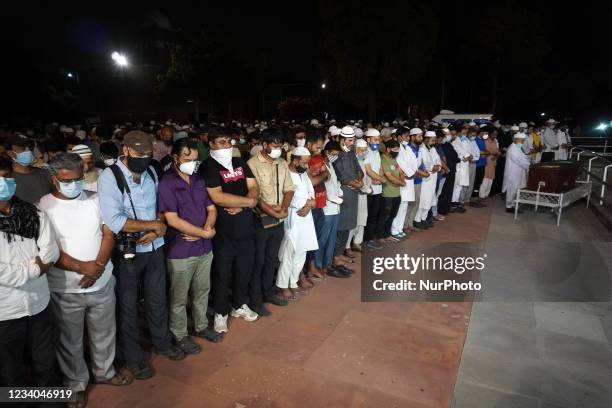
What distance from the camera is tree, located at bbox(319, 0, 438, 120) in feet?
69.7

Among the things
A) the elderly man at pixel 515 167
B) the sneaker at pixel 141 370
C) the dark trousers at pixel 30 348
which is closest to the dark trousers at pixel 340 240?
the sneaker at pixel 141 370

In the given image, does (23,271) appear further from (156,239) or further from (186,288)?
(186,288)

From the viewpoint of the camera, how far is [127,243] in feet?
10.7

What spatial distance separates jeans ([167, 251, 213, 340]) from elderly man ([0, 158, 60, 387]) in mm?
1040

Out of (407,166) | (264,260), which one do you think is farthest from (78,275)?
(407,166)

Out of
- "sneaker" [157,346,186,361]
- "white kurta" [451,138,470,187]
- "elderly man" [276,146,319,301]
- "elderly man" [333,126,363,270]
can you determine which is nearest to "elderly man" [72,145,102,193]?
"sneaker" [157,346,186,361]

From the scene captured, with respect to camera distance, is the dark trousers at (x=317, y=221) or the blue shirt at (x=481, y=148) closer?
the dark trousers at (x=317, y=221)

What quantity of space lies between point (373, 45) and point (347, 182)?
1779 centimetres

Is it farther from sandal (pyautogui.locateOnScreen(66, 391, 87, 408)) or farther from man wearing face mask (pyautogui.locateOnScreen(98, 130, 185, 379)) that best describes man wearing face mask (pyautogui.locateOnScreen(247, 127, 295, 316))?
sandal (pyautogui.locateOnScreen(66, 391, 87, 408))

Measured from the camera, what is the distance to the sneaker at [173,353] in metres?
3.79

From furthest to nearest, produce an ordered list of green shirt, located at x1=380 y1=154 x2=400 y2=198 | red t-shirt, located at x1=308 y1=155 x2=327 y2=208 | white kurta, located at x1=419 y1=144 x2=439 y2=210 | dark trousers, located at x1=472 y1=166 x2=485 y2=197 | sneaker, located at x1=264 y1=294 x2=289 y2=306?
dark trousers, located at x1=472 y1=166 x2=485 y2=197
white kurta, located at x1=419 y1=144 x2=439 y2=210
green shirt, located at x1=380 y1=154 x2=400 y2=198
red t-shirt, located at x1=308 y1=155 x2=327 y2=208
sneaker, located at x1=264 y1=294 x2=289 y2=306

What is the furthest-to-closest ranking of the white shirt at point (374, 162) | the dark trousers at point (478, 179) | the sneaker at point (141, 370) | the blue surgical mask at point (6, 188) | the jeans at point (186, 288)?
the dark trousers at point (478, 179) < the white shirt at point (374, 162) < the jeans at point (186, 288) < the sneaker at point (141, 370) < the blue surgical mask at point (6, 188)

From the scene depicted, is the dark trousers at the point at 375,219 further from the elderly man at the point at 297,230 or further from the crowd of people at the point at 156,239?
the elderly man at the point at 297,230

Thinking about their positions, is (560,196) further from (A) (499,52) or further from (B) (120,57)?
(A) (499,52)
